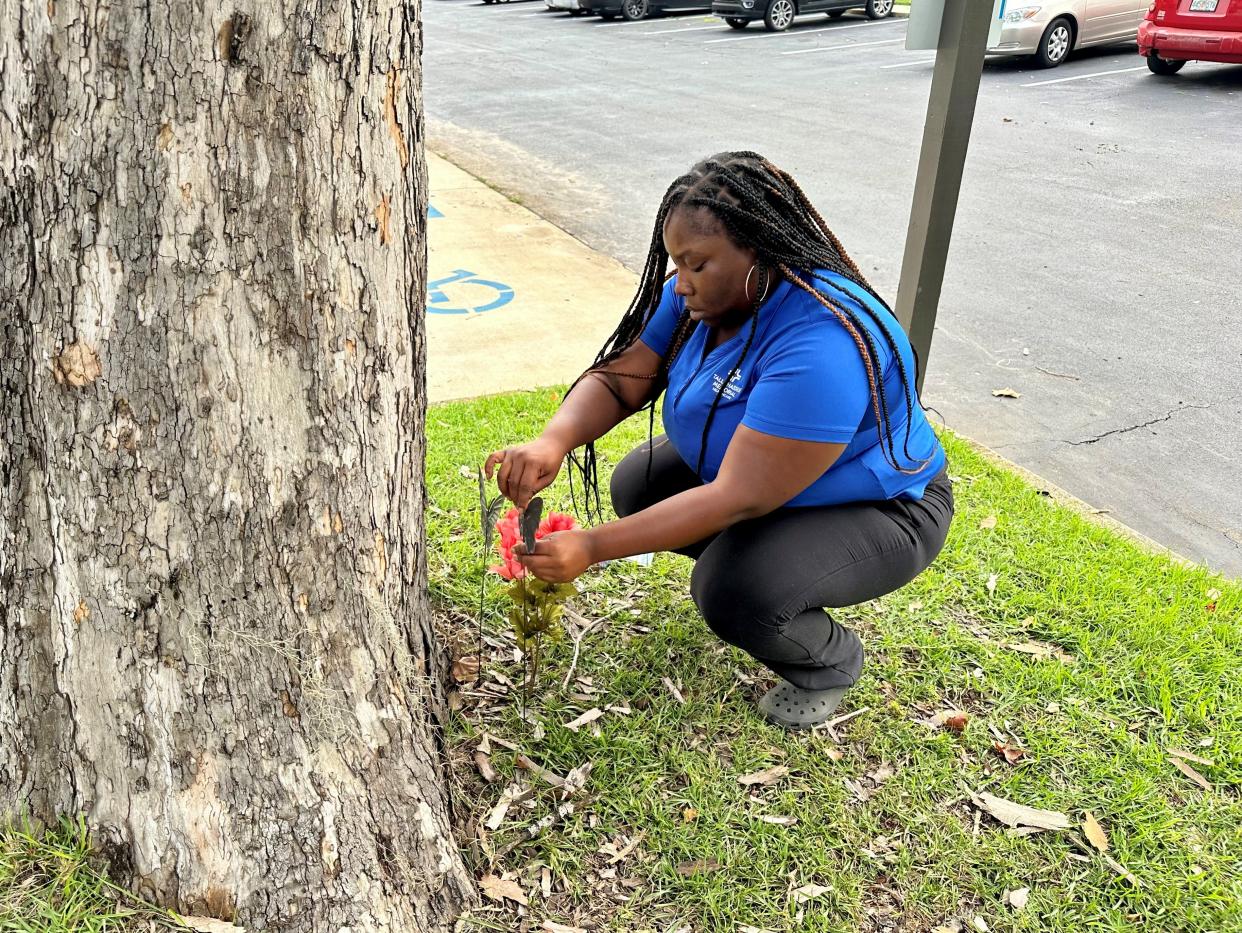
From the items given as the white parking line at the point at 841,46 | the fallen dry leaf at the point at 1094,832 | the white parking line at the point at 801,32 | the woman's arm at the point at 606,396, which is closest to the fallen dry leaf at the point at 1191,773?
the fallen dry leaf at the point at 1094,832

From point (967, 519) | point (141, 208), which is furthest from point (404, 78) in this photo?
point (967, 519)

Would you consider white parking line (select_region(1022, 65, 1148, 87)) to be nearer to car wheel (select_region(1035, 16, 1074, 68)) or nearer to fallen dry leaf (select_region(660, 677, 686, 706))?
car wheel (select_region(1035, 16, 1074, 68))

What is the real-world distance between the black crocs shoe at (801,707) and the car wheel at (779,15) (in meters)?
18.7

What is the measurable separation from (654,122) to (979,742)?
9702 mm

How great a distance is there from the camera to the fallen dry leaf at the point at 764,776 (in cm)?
254

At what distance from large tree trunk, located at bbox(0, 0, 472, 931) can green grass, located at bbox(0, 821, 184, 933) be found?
0.15 feet

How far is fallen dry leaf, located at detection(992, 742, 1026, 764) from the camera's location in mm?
2637

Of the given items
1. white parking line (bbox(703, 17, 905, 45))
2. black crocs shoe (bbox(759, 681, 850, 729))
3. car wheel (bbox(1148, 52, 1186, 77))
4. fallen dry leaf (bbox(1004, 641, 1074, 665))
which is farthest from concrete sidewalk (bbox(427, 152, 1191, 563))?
white parking line (bbox(703, 17, 905, 45))

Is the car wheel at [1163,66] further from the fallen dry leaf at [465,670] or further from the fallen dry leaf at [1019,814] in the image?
the fallen dry leaf at [465,670]

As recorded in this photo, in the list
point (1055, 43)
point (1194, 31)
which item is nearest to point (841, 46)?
point (1055, 43)

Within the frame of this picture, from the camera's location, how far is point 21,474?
1746 mm

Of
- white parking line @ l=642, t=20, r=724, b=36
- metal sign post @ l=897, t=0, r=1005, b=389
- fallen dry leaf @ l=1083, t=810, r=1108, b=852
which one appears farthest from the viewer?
white parking line @ l=642, t=20, r=724, b=36

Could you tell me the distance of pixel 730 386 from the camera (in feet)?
8.19

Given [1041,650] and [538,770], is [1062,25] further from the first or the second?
[538,770]
